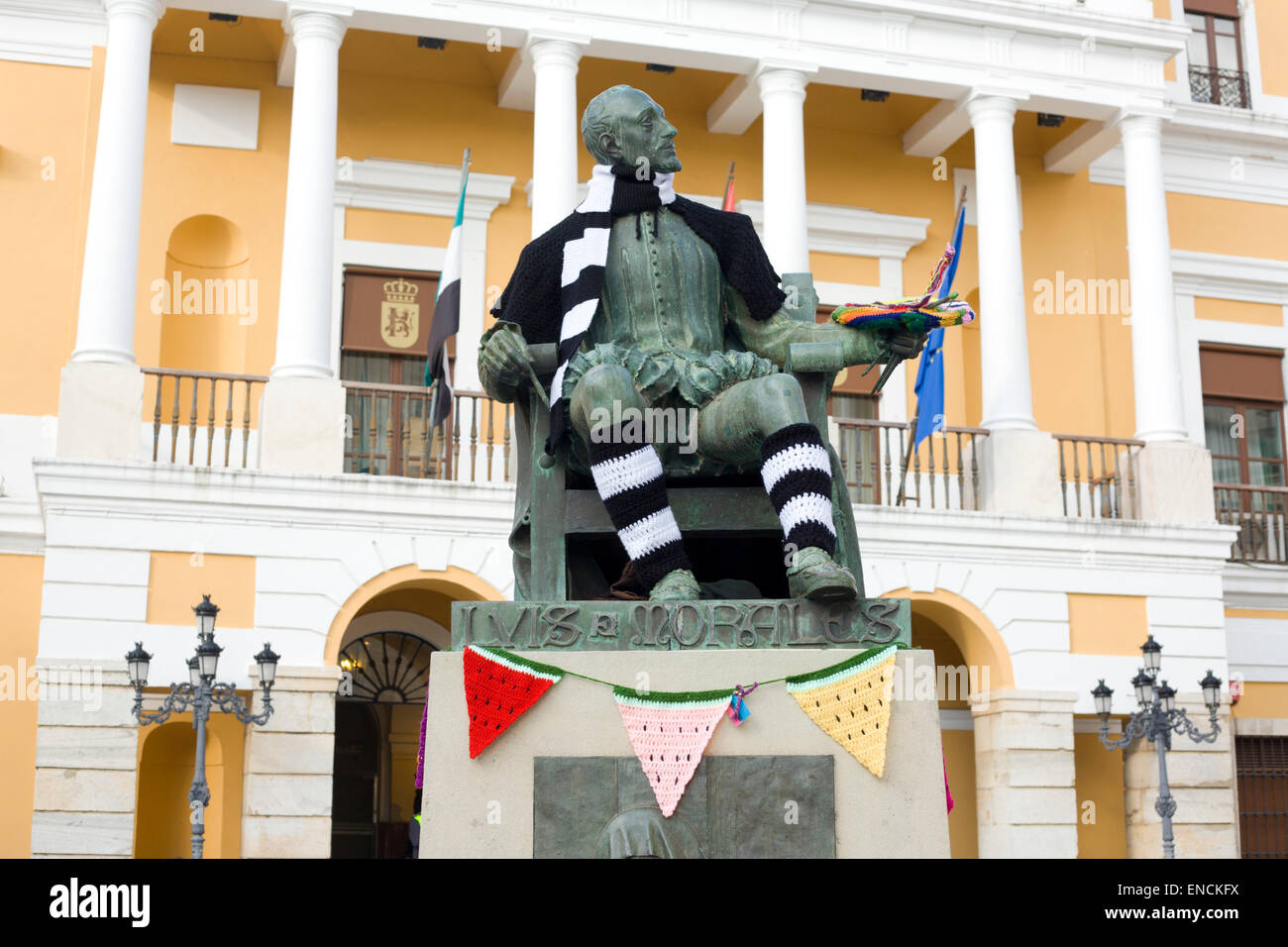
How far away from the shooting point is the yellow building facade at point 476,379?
13539 mm

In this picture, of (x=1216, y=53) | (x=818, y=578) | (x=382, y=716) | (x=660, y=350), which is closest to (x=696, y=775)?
(x=818, y=578)

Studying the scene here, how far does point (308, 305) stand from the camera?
14.0 meters

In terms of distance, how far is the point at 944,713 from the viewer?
17266 millimetres

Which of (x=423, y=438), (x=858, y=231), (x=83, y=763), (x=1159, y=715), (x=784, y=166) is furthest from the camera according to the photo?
(x=858, y=231)

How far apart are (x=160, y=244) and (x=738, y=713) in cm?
1367

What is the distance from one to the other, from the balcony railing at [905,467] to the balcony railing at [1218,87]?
20.2ft

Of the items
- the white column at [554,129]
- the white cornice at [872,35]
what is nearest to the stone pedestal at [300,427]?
the white column at [554,129]

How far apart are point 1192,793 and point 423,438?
792 centimetres

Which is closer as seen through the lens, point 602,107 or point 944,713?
point 602,107

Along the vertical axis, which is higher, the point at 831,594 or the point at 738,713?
the point at 831,594

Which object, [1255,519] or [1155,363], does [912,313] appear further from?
[1255,519]
